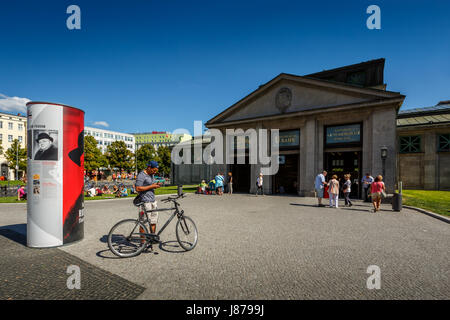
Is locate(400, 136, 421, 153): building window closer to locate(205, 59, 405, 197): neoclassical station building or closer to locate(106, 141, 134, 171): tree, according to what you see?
locate(205, 59, 405, 197): neoclassical station building

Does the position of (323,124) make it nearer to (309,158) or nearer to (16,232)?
(309,158)

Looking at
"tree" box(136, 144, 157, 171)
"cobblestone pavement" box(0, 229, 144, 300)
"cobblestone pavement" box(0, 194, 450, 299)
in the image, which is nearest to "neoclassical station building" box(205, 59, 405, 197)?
"cobblestone pavement" box(0, 194, 450, 299)

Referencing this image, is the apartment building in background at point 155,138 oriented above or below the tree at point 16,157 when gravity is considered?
above

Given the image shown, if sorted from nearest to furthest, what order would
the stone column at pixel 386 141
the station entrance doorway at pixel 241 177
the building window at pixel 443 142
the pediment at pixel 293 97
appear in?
the stone column at pixel 386 141 < the pediment at pixel 293 97 < the station entrance doorway at pixel 241 177 < the building window at pixel 443 142

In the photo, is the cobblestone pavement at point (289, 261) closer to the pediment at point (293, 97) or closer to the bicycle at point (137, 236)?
the bicycle at point (137, 236)

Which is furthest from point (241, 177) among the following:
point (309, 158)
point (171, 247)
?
point (171, 247)

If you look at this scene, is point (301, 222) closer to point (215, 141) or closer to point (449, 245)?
point (449, 245)

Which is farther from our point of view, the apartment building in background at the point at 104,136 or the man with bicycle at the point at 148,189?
the apartment building in background at the point at 104,136

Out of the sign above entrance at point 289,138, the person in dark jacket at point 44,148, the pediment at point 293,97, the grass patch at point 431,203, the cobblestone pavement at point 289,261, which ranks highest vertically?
the pediment at point 293,97

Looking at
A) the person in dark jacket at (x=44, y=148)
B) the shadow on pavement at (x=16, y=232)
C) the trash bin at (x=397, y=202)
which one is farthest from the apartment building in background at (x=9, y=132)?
the trash bin at (x=397, y=202)

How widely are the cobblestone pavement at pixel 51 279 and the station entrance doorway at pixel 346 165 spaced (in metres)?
16.9

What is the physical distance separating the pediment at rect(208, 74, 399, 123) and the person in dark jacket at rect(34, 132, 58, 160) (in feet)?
55.3

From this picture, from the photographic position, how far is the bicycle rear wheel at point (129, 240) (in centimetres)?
488

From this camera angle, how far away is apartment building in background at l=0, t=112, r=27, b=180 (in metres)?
60.6
